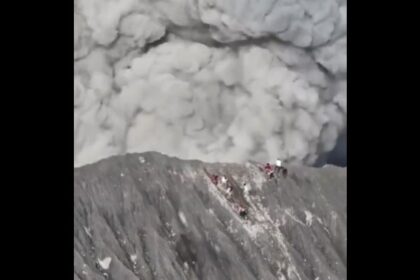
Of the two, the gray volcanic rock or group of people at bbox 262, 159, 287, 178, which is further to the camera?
group of people at bbox 262, 159, 287, 178

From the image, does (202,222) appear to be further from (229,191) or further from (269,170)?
(269,170)

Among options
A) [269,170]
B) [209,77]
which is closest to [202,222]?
[269,170]

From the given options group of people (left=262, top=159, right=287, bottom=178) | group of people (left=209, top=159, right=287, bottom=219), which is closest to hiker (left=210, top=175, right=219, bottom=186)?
group of people (left=209, top=159, right=287, bottom=219)

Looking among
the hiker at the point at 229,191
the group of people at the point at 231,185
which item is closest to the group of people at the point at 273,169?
the group of people at the point at 231,185

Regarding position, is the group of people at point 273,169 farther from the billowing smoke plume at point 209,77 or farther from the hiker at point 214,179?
the hiker at point 214,179

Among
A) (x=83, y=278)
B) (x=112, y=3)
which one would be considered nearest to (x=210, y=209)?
(x=83, y=278)

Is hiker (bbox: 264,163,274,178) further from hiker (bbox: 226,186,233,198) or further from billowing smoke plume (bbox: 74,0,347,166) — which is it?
hiker (bbox: 226,186,233,198)
